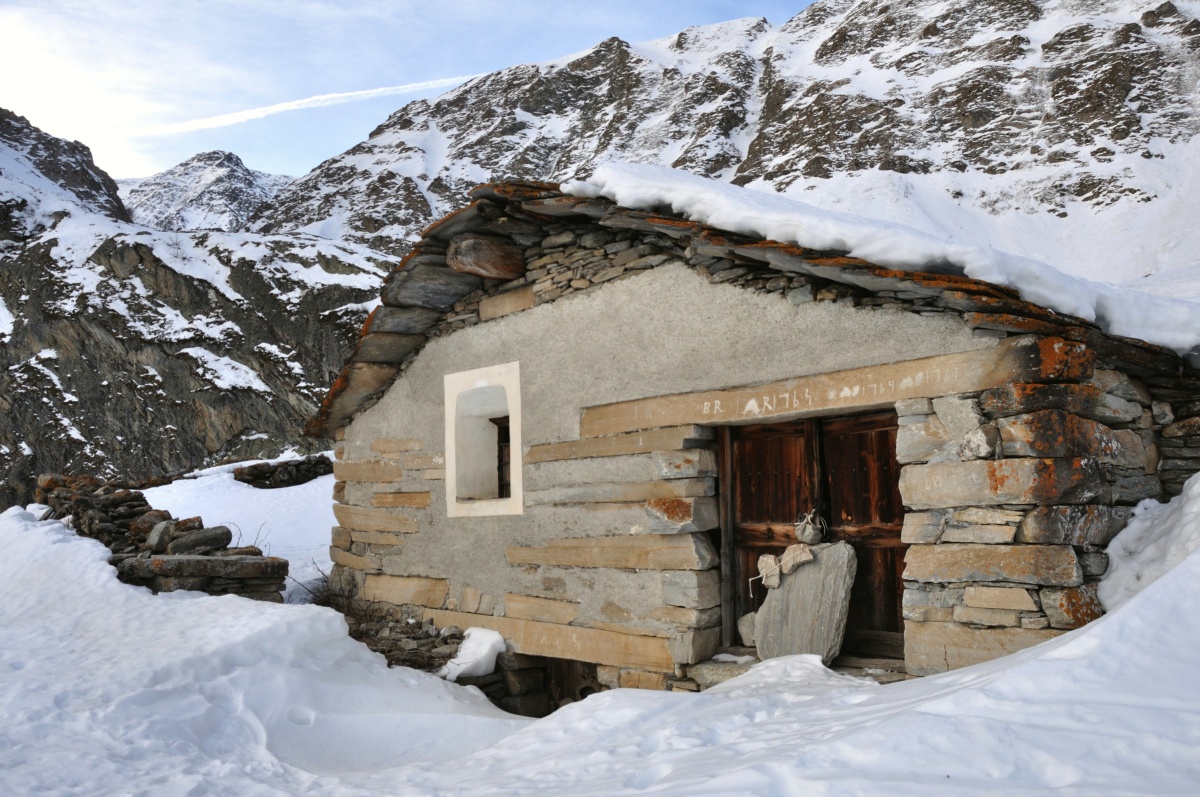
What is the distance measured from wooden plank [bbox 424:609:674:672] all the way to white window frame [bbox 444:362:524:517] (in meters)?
0.74

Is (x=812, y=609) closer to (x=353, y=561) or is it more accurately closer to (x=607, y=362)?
(x=607, y=362)

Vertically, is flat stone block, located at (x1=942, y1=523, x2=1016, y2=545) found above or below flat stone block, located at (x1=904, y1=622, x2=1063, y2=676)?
above

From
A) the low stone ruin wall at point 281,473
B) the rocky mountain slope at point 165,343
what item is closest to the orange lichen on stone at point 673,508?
the low stone ruin wall at point 281,473

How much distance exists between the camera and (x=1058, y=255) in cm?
2148

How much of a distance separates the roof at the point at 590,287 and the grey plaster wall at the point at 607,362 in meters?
0.13

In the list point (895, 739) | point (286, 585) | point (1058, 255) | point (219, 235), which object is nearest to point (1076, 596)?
point (895, 739)

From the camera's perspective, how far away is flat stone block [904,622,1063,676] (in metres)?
3.56

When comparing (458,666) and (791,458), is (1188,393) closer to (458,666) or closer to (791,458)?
(791,458)

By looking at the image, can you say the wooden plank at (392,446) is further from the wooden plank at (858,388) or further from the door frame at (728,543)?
the door frame at (728,543)

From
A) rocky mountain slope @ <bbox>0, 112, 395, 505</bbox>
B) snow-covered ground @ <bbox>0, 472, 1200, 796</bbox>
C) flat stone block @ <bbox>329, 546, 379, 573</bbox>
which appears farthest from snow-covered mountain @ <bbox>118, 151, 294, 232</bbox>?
snow-covered ground @ <bbox>0, 472, 1200, 796</bbox>

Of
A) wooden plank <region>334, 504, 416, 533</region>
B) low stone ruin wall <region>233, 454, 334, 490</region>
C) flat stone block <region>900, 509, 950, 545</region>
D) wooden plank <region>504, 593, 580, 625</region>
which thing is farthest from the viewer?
low stone ruin wall <region>233, 454, 334, 490</region>

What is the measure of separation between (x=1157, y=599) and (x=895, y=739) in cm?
97

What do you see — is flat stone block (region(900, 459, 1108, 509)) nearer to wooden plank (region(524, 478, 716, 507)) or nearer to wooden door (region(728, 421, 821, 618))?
wooden door (region(728, 421, 821, 618))

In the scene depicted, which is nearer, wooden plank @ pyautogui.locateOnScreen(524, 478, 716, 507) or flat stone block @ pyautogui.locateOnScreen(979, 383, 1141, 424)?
flat stone block @ pyautogui.locateOnScreen(979, 383, 1141, 424)
